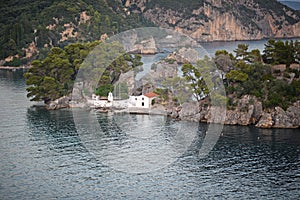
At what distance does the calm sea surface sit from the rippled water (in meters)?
0.04

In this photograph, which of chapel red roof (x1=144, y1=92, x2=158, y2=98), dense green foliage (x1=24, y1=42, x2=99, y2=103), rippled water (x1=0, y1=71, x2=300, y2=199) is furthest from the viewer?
dense green foliage (x1=24, y1=42, x2=99, y2=103)

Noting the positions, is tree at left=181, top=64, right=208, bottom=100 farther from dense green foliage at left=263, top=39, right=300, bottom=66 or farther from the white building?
dense green foliage at left=263, top=39, right=300, bottom=66

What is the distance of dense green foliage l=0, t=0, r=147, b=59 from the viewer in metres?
82.4

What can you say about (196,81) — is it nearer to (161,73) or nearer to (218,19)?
(161,73)

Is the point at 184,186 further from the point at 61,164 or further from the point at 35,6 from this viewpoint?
the point at 35,6

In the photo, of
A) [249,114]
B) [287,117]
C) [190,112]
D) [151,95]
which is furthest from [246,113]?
[151,95]

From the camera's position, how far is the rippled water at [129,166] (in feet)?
88.5

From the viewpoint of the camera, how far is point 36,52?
81812 mm

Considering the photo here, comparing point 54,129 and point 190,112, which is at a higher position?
point 190,112

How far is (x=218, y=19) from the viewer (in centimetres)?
13338

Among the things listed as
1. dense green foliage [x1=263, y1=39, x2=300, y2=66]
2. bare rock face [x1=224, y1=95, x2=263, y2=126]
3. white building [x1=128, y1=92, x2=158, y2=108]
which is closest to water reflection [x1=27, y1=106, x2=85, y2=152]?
white building [x1=128, y1=92, x2=158, y2=108]

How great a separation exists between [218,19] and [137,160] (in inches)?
4141

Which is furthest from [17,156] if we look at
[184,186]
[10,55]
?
[10,55]

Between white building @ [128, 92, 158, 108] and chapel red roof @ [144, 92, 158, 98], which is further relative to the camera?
chapel red roof @ [144, 92, 158, 98]
